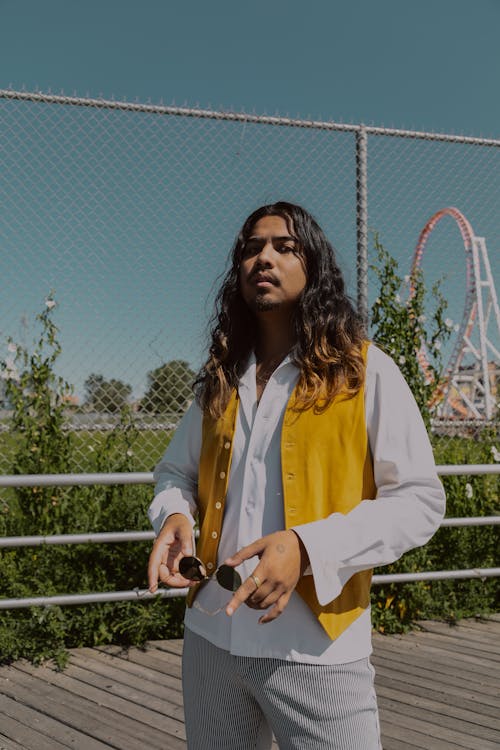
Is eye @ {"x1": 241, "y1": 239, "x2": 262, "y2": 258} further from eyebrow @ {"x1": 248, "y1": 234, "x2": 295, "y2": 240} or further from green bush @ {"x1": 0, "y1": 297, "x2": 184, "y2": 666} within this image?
green bush @ {"x1": 0, "y1": 297, "x2": 184, "y2": 666}

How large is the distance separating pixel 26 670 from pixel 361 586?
8.92 ft

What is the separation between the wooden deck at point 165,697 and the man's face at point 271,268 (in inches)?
81.9

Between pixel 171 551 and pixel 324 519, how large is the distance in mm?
321

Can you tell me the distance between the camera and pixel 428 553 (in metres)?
4.48

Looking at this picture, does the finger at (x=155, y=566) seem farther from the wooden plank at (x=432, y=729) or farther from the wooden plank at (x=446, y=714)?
the wooden plank at (x=446, y=714)

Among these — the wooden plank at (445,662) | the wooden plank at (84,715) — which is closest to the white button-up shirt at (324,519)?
the wooden plank at (84,715)

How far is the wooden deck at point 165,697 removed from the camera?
3027mm

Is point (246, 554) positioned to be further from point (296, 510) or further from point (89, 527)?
point (89, 527)

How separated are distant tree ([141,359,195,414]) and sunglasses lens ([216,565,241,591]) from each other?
293 cm

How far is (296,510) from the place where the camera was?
1432mm

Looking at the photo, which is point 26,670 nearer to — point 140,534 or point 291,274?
point 140,534

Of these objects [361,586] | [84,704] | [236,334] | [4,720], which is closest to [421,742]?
[84,704]

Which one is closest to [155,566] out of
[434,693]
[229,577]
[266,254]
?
[229,577]

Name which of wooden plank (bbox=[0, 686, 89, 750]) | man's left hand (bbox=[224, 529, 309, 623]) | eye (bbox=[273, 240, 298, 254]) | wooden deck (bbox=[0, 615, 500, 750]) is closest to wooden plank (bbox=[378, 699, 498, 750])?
wooden deck (bbox=[0, 615, 500, 750])
